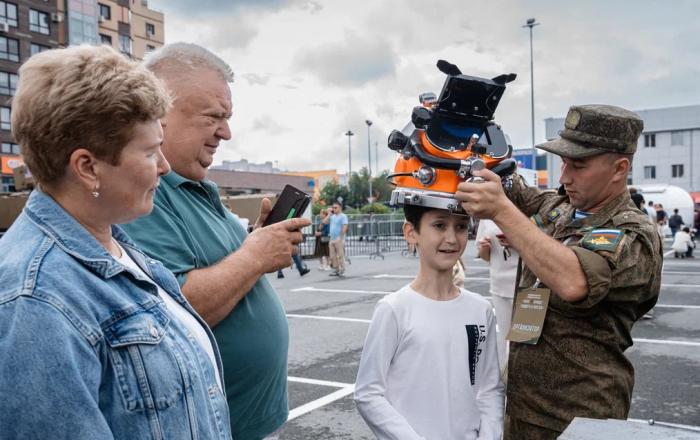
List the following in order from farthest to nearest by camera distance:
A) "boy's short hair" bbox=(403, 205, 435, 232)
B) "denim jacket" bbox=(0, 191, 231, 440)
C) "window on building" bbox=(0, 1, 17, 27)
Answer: "window on building" bbox=(0, 1, 17, 27), "boy's short hair" bbox=(403, 205, 435, 232), "denim jacket" bbox=(0, 191, 231, 440)

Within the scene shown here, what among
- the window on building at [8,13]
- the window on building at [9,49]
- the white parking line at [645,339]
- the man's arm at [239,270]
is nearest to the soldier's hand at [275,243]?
the man's arm at [239,270]

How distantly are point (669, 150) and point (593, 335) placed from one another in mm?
61159

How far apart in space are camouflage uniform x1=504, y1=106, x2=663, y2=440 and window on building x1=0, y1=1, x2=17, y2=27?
52850 millimetres

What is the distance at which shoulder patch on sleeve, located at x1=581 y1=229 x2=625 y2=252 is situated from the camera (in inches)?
87.8

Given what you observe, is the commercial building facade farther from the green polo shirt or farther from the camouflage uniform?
the green polo shirt

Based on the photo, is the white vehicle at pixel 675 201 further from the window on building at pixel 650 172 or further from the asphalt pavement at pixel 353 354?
the window on building at pixel 650 172

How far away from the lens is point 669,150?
56000 millimetres

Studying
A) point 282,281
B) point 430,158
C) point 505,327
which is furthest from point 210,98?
point 282,281

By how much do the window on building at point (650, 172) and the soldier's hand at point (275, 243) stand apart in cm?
6123

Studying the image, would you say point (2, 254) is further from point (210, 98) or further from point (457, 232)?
point (457, 232)

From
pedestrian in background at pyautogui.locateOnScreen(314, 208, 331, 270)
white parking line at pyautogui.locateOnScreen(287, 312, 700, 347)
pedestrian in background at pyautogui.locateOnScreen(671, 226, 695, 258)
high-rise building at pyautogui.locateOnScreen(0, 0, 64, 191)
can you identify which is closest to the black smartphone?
white parking line at pyautogui.locateOnScreen(287, 312, 700, 347)

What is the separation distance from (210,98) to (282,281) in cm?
1249

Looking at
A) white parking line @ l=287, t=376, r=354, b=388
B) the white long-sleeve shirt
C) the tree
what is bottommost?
white parking line @ l=287, t=376, r=354, b=388

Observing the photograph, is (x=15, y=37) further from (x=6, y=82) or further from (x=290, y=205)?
(x=290, y=205)
